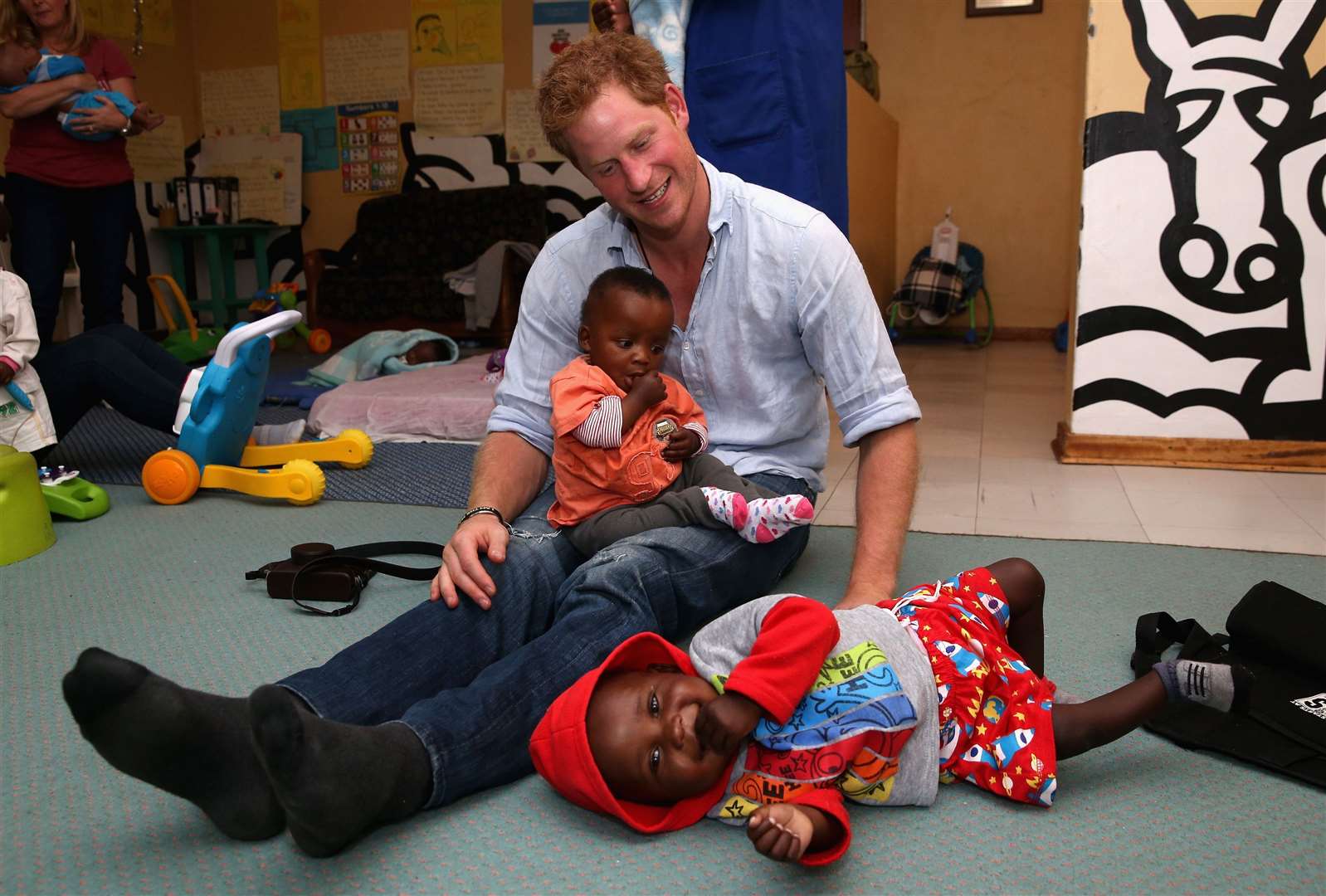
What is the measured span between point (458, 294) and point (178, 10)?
2836 mm

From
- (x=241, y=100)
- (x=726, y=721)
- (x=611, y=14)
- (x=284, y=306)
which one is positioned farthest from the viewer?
(x=241, y=100)

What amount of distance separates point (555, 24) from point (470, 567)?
5.00 m

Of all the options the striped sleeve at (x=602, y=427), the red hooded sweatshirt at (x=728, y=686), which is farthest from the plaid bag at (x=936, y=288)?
the red hooded sweatshirt at (x=728, y=686)

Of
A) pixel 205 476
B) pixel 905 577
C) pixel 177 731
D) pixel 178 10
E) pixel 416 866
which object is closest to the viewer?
pixel 177 731

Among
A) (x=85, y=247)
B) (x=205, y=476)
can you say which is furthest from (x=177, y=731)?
(x=85, y=247)

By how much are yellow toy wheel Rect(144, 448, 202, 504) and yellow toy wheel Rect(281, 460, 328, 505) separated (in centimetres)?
23

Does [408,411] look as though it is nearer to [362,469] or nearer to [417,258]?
[362,469]

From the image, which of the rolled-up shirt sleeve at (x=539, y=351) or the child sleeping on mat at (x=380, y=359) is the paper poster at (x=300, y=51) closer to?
the child sleeping on mat at (x=380, y=359)

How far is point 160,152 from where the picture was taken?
5855mm

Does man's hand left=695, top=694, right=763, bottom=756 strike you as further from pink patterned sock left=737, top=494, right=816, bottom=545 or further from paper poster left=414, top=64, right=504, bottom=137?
paper poster left=414, top=64, right=504, bottom=137

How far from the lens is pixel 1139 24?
2.45 metres

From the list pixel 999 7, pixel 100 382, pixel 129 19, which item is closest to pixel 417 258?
pixel 129 19

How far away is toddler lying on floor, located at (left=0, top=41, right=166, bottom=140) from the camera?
287 centimetres

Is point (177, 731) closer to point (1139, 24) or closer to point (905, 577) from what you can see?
point (905, 577)
